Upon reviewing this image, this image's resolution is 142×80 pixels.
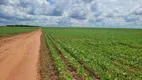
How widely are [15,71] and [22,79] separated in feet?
5.71

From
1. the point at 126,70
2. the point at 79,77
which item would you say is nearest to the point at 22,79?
the point at 79,77

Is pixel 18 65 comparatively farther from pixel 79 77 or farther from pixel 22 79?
pixel 79 77

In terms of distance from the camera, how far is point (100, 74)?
1003 cm

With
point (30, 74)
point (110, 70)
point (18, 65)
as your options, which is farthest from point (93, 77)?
point (18, 65)

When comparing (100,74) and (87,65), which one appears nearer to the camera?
(100,74)

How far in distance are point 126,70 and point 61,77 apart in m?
4.07

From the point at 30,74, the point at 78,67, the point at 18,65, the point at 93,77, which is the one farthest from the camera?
the point at 18,65

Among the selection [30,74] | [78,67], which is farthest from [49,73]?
[78,67]

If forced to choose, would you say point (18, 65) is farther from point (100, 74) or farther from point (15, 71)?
point (100, 74)

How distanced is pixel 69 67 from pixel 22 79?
11.0ft

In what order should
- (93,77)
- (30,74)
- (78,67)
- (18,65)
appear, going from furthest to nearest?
(18,65) < (78,67) < (30,74) < (93,77)

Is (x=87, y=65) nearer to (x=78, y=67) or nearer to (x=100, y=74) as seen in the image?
(x=78, y=67)

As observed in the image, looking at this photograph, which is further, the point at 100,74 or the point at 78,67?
the point at 78,67

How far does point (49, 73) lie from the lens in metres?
11.0
